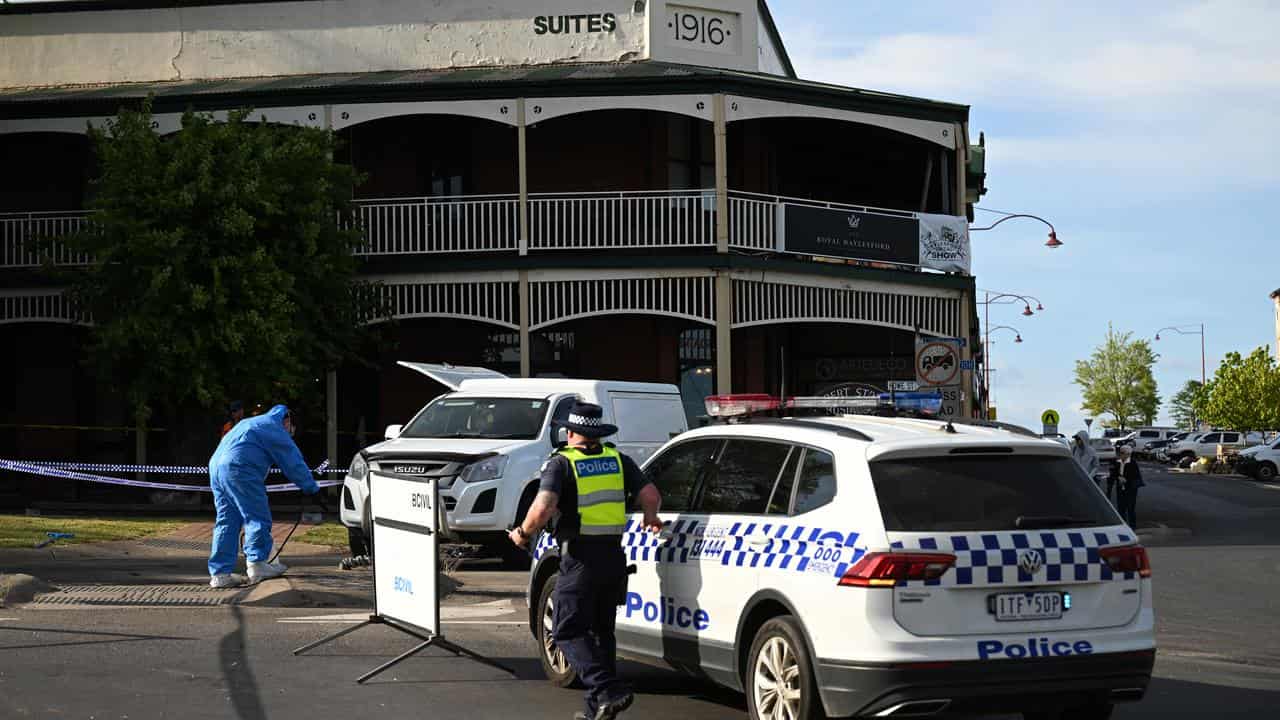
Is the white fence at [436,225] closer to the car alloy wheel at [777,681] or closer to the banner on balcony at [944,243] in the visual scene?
the banner on balcony at [944,243]

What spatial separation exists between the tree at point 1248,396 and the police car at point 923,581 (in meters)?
74.0

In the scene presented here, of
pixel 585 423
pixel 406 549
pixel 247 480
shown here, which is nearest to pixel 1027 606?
pixel 585 423

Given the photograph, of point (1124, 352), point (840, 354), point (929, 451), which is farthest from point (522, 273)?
point (1124, 352)

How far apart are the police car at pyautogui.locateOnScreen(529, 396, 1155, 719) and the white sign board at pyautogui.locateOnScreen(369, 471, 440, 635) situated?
6.03 feet

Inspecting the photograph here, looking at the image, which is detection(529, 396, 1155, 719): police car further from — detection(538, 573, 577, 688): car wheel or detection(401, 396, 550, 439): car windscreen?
detection(401, 396, 550, 439): car windscreen

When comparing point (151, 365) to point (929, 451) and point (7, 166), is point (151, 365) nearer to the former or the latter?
point (7, 166)

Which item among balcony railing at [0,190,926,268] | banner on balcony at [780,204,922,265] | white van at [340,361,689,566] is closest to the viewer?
white van at [340,361,689,566]

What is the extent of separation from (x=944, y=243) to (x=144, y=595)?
56.3 ft

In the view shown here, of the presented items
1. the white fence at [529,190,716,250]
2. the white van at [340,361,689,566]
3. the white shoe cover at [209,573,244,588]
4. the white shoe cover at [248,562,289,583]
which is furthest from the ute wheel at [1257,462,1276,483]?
the white shoe cover at [209,573,244,588]

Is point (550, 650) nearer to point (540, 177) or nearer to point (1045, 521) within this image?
point (1045, 521)

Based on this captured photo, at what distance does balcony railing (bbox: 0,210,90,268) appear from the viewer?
25.9 m

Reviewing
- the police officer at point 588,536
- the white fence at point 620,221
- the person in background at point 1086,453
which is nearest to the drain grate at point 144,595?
the police officer at point 588,536

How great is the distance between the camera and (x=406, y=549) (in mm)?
9117

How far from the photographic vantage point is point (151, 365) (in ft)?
73.6
